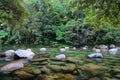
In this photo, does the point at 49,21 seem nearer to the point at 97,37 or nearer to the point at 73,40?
the point at 73,40

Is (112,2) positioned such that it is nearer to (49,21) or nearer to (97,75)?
(97,75)

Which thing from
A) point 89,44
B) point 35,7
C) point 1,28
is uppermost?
point 35,7

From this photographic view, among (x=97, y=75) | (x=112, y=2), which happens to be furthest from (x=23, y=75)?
(x=112, y=2)

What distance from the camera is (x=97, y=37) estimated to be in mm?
29891

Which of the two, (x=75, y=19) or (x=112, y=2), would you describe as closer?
(x=112, y=2)

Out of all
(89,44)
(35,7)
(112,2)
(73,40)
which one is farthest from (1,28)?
(112,2)

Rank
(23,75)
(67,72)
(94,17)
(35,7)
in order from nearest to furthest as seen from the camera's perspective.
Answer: (23,75), (67,72), (94,17), (35,7)

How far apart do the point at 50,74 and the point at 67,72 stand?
76 cm

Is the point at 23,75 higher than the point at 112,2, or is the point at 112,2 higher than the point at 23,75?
the point at 112,2

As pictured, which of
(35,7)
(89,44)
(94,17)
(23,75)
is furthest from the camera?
(35,7)

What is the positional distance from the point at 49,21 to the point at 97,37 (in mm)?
6634

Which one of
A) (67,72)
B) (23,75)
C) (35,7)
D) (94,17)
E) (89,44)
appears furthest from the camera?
(35,7)

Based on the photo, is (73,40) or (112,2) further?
(73,40)

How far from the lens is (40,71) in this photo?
8.83 meters
